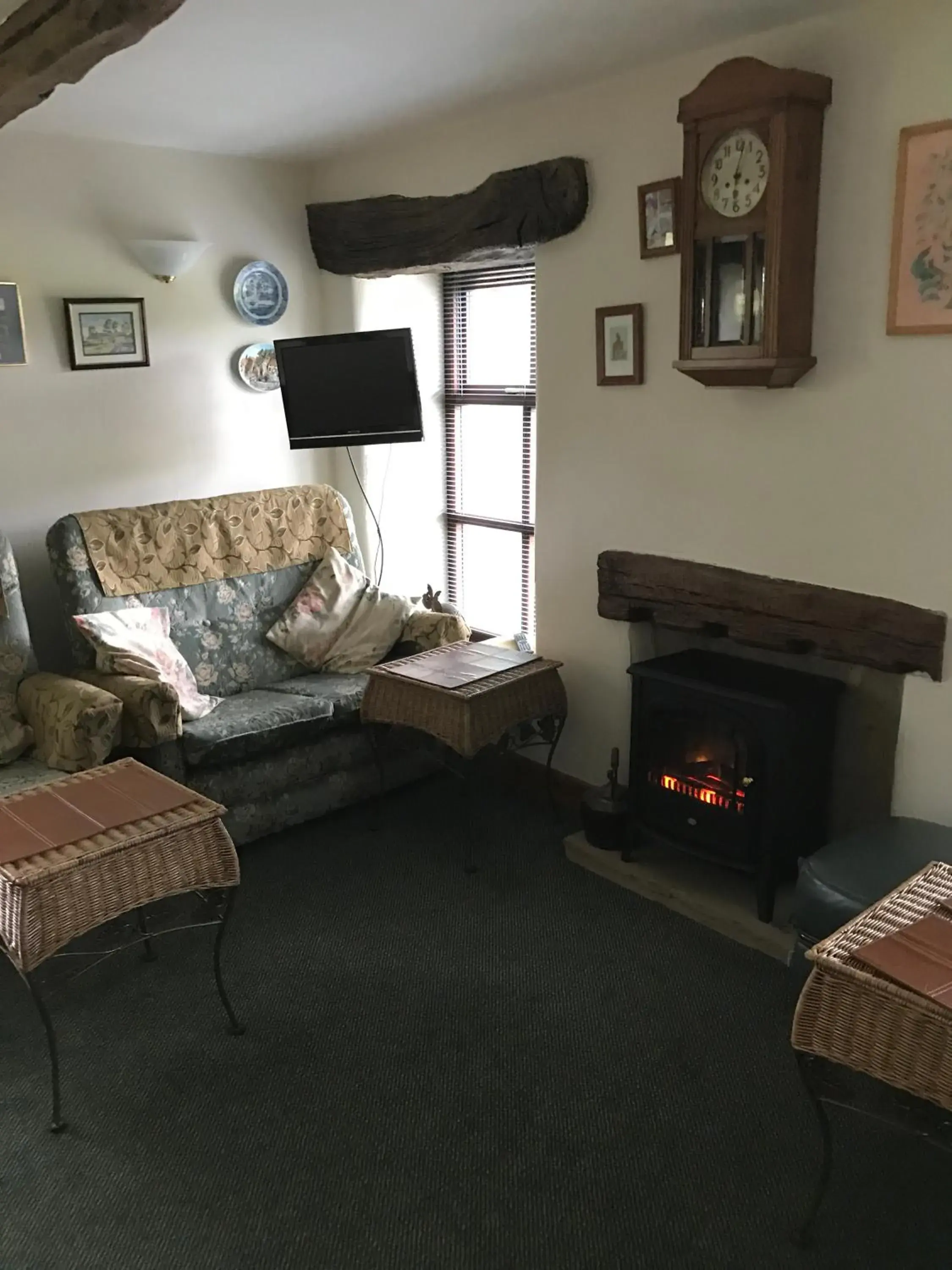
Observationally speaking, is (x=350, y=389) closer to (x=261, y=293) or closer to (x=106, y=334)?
(x=261, y=293)

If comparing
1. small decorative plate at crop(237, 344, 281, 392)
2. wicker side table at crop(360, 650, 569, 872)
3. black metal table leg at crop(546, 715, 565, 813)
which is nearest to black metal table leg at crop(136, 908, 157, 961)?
wicker side table at crop(360, 650, 569, 872)

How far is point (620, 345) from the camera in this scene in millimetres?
3117

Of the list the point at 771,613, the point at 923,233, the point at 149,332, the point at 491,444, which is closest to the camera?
the point at 923,233

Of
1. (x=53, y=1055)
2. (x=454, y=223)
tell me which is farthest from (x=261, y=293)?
(x=53, y=1055)

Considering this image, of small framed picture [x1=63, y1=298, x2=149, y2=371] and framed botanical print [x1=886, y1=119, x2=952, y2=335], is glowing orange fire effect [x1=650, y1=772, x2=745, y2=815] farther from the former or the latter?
small framed picture [x1=63, y1=298, x2=149, y2=371]

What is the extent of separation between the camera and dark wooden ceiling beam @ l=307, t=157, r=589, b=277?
3.19 m

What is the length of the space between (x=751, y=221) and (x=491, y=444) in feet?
6.27

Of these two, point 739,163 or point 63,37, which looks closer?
point 63,37

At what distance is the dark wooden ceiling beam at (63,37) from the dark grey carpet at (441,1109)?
7.16 ft

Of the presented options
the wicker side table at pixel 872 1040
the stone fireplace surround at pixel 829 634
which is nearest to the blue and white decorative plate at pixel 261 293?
the stone fireplace surround at pixel 829 634

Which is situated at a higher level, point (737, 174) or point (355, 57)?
point (355, 57)

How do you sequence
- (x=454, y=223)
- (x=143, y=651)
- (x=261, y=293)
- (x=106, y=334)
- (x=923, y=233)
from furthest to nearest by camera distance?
(x=261, y=293) < (x=106, y=334) < (x=454, y=223) < (x=143, y=651) < (x=923, y=233)

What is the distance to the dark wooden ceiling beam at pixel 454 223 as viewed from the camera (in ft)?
10.5

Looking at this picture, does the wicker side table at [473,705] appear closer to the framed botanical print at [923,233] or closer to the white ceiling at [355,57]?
the framed botanical print at [923,233]
